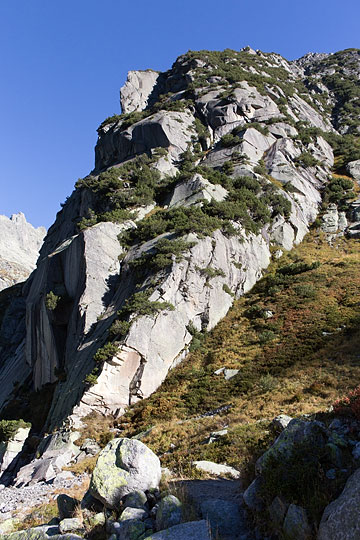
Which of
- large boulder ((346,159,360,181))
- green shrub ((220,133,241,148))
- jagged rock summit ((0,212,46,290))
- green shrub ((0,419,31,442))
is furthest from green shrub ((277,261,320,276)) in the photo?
jagged rock summit ((0,212,46,290))

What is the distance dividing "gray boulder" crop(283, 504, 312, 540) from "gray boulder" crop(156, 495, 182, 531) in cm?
203

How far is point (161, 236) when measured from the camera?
2955 centimetres

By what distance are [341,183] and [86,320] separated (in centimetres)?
4448

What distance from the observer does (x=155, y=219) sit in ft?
104

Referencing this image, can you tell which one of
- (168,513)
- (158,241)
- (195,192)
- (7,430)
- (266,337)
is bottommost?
(7,430)

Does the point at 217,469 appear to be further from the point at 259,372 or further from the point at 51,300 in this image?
the point at 51,300

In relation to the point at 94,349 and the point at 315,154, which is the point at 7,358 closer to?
the point at 94,349

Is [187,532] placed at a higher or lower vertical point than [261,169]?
lower

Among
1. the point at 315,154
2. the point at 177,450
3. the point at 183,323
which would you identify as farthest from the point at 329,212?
the point at 177,450

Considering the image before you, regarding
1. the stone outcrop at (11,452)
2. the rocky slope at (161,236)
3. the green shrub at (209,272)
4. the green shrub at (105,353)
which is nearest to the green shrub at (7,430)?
the stone outcrop at (11,452)

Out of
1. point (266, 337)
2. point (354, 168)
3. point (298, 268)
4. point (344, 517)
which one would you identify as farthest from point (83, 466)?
point (354, 168)

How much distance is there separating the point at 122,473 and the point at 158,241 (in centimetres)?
2157

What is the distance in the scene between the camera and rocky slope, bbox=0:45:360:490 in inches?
845

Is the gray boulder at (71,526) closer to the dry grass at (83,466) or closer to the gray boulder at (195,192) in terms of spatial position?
the dry grass at (83,466)
